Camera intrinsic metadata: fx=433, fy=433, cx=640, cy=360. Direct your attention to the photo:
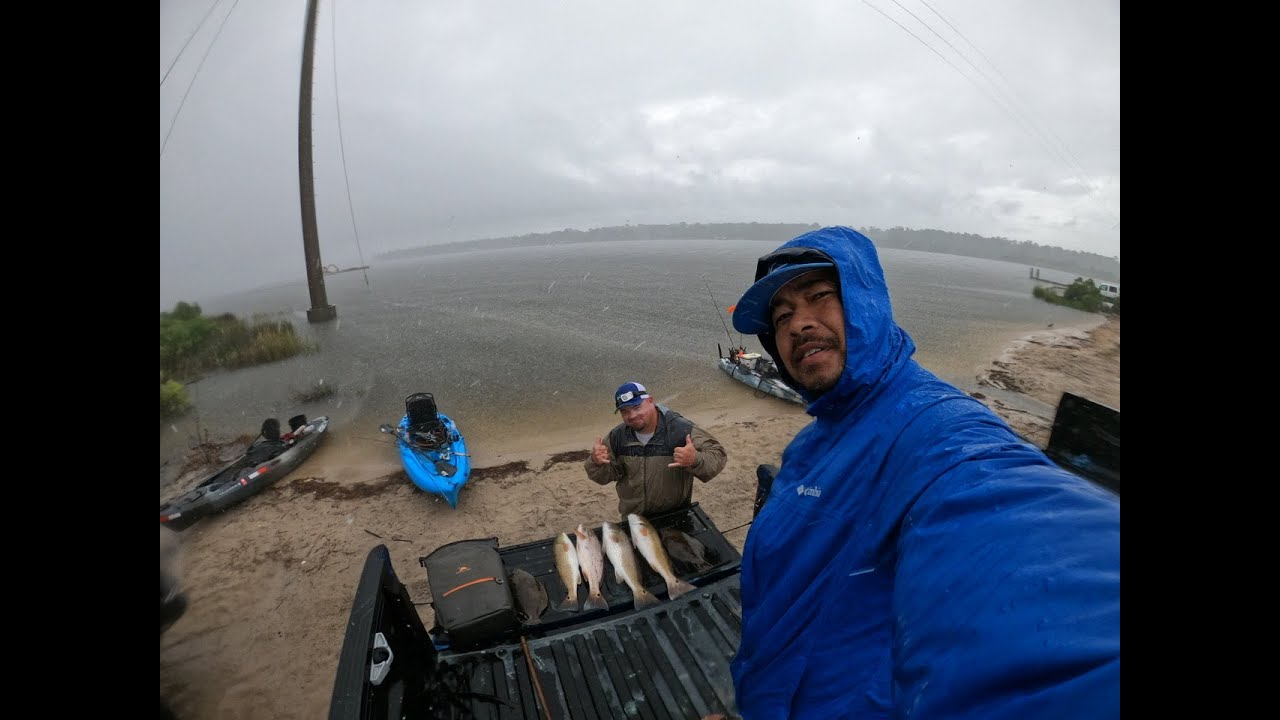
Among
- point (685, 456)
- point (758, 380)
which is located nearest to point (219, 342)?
point (758, 380)

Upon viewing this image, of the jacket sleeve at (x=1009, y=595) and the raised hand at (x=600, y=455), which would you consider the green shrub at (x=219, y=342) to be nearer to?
the raised hand at (x=600, y=455)

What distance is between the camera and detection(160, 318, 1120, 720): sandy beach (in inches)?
186

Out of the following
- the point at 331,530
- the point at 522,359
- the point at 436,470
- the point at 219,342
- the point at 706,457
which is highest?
the point at 219,342

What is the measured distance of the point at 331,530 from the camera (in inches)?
303

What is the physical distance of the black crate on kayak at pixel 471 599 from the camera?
3006mm

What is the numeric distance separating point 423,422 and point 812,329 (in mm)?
9808

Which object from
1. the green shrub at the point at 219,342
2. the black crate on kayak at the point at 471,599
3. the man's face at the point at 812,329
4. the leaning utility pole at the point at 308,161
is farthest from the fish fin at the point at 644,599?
the leaning utility pole at the point at 308,161

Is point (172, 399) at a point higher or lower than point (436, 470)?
higher

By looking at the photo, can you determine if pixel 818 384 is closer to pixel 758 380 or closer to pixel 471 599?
pixel 471 599

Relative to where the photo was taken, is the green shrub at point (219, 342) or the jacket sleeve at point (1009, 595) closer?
the jacket sleeve at point (1009, 595)
